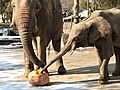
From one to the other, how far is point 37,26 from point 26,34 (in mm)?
1488

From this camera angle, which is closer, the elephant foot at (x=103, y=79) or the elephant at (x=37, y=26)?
the elephant at (x=37, y=26)

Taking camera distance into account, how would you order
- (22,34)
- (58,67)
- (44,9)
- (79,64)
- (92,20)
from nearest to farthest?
(22,34) → (92,20) → (44,9) → (58,67) → (79,64)

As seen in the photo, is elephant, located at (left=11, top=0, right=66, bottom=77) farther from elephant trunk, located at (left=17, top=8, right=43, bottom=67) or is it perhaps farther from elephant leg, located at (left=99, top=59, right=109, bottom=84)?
elephant leg, located at (left=99, top=59, right=109, bottom=84)

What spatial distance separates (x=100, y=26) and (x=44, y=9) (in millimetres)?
1962

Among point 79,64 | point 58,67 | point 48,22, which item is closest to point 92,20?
point 48,22

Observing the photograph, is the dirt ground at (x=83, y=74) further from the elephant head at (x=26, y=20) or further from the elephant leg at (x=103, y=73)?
the elephant head at (x=26, y=20)

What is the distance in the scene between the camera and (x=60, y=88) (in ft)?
34.6

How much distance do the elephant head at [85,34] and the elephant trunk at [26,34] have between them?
1.96ft

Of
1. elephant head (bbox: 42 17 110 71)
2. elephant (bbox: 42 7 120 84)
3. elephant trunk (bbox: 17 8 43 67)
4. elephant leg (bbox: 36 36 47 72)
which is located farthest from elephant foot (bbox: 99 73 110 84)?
elephant leg (bbox: 36 36 47 72)

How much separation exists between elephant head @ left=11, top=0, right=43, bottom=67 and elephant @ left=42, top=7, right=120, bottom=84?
0.72 meters

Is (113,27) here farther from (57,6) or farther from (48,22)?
(57,6)

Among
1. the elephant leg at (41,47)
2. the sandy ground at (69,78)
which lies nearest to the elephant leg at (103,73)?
the sandy ground at (69,78)

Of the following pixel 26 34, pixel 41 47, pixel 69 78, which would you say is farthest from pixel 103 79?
pixel 26 34

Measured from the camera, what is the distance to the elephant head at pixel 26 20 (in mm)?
10055
